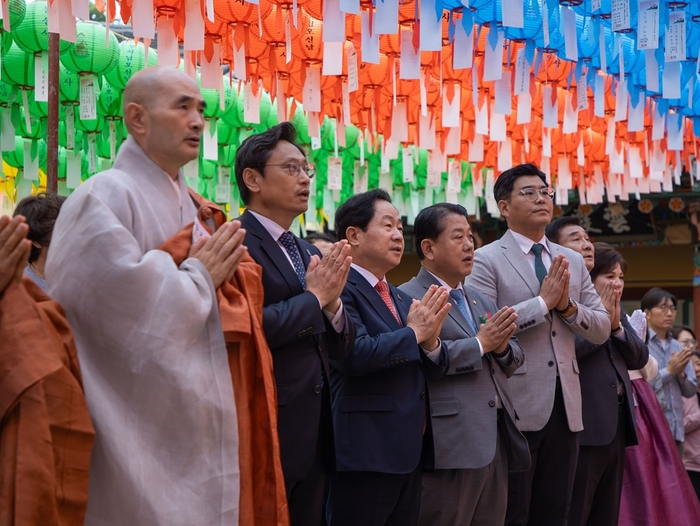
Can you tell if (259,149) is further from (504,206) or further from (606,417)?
(606,417)

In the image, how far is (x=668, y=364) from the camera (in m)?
6.19

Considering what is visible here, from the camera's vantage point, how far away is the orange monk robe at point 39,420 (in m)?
2.18

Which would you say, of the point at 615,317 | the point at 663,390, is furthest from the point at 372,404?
the point at 663,390

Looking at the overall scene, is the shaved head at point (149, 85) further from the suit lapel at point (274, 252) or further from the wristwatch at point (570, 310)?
the wristwatch at point (570, 310)

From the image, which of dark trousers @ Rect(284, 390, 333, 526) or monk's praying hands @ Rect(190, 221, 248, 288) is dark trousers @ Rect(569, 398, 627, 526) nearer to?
dark trousers @ Rect(284, 390, 333, 526)

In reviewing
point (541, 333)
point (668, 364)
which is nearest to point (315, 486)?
point (541, 333)

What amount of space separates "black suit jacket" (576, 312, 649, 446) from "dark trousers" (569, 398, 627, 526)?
62 millimetres

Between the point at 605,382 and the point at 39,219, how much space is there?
2663 mm

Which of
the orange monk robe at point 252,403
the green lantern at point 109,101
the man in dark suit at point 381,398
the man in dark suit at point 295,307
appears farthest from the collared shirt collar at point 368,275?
the green lantern at point 109,101

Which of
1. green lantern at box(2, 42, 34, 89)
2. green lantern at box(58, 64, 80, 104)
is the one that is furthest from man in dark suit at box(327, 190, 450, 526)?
green lantern at box(58, 64, 80, 104)

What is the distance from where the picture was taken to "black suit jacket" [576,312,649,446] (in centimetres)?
435

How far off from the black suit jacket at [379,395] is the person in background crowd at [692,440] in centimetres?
361

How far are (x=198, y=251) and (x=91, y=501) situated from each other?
70 cm

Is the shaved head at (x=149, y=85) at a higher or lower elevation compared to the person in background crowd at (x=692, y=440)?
higher
